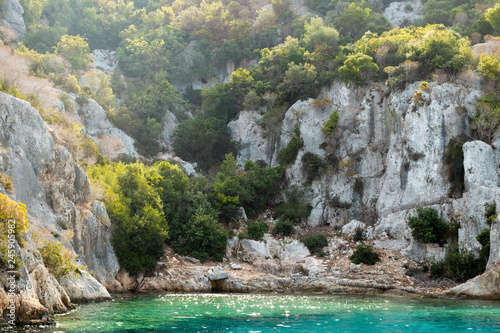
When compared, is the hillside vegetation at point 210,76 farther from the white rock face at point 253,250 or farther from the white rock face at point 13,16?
the white rock face at point 253,250

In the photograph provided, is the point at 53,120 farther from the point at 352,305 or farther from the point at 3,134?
the point at 352,305

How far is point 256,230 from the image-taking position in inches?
1399

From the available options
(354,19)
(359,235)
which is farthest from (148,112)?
(359,235)

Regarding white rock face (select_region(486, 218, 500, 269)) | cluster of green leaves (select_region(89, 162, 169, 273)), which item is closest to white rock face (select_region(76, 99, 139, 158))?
cluster of green leaves (select_region(89, 162, 169, 273))

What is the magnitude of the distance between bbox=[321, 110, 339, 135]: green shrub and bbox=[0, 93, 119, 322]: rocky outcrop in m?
22.4

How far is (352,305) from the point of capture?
20.3 meters

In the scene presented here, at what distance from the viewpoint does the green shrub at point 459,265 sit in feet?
87.7

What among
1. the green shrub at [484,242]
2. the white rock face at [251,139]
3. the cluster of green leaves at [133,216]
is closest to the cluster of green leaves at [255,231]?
the cluster of green leaves at [133,216]

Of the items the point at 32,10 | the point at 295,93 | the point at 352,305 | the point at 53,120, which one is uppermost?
the point at 32,10

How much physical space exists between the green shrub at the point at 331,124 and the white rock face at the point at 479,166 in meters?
12.4

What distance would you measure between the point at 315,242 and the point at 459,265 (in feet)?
35.9

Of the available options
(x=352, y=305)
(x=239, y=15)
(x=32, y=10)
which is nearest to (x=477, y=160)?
(x=352, y=305)

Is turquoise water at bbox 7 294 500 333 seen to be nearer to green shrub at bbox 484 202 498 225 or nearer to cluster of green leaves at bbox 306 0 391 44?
green shrub at bbox 484 202 498 225

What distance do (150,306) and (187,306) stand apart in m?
1.69
